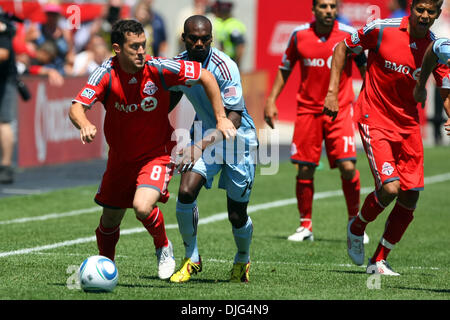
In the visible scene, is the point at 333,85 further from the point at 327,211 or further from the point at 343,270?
the point at 327,211

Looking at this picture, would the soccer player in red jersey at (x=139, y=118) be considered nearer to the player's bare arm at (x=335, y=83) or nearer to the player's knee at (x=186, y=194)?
the player's knee at (x=186, y=194)

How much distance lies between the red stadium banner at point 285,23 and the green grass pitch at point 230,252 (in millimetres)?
8621

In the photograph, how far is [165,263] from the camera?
8188 millimetres

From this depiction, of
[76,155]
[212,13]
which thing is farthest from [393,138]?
[212,13]

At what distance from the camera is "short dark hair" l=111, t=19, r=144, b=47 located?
311 inches

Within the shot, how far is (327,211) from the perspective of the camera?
45.1ft

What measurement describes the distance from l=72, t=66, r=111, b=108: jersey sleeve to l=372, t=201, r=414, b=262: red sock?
2902 millimetres

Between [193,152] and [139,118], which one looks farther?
[139,118]

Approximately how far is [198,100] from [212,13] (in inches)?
514

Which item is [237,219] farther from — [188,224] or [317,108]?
A: [317,108]

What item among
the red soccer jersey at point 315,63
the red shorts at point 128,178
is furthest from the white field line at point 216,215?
the red soccer jersey at point 315,63

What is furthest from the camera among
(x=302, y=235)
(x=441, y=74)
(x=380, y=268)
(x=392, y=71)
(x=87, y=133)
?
(x=302, y=235)

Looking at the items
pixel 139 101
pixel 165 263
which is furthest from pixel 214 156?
pixel 165 263

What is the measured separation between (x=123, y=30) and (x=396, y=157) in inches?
104
